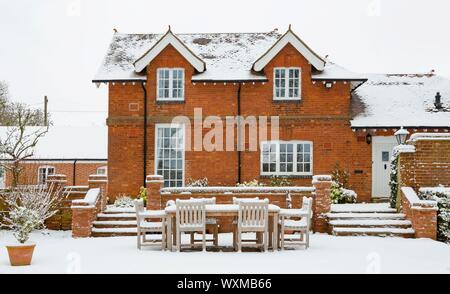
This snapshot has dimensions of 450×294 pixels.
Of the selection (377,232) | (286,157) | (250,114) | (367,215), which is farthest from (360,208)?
(250,114)

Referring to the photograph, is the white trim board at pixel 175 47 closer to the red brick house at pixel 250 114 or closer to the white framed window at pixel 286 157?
the red brick house at pixel 250 114

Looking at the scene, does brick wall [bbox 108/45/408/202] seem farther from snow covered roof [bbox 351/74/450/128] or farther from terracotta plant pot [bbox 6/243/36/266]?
terracotta plant pot [bbox 6/243/36/266]

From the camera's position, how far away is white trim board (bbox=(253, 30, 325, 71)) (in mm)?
22562

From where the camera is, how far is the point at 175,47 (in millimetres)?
22766

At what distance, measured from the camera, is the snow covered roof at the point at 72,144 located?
34438 millimetres

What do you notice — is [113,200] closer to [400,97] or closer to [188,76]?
[188,76]

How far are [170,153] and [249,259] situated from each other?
11414 millimetres

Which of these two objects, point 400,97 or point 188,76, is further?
point 400,97

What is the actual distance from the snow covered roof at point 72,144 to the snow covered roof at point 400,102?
16.6 m

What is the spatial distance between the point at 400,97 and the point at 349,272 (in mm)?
16403

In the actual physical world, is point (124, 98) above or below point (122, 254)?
above

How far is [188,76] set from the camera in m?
23.1

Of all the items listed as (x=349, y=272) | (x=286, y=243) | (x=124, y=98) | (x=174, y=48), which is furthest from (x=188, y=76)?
(x=349, y=272)

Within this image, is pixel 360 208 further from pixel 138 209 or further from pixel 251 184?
pixel 138 209
